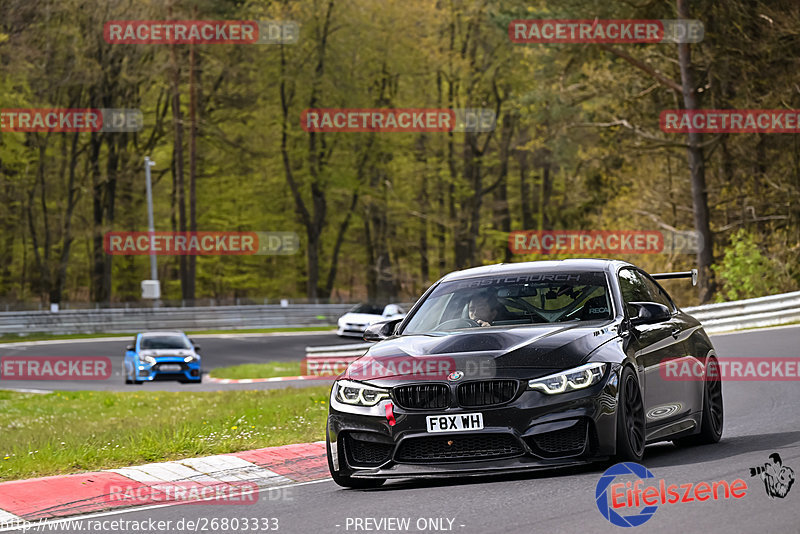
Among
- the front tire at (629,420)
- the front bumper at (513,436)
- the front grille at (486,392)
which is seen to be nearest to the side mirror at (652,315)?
the front tire at (629,420)

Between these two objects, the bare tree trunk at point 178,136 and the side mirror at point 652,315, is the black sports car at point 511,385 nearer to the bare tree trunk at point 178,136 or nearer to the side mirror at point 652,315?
the side mirror at point 652,315

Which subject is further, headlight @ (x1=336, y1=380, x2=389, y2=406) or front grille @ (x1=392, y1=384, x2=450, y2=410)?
headlight @ (x1=336, y1=380, x2=389, y2=406)

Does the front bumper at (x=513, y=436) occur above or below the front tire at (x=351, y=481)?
above

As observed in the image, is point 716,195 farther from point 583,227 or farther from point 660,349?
point 660,349

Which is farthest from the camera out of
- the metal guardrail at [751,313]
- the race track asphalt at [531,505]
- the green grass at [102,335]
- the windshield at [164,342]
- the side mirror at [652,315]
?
the green grass at [102,335]

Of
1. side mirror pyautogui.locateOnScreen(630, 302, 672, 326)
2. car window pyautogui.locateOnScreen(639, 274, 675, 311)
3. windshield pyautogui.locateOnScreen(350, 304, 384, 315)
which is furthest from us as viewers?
windshield pyautogui.locateOnScreen(350, 304, 384, 315)

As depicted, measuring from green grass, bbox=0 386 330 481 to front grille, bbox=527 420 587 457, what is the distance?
4.17 metres

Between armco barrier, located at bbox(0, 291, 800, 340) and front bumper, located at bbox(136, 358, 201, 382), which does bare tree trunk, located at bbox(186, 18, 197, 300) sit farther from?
front bumper, located at bbox(136, 358, 201, 382)

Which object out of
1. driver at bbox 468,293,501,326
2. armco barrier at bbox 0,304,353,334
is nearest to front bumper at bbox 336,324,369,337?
armco barrier at bbox 0,304,353,334

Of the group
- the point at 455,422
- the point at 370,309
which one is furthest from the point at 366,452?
the point at 370,309

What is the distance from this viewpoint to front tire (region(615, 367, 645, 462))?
805 cm

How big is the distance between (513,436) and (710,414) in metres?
2.94

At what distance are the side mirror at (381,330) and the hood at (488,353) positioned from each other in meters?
0.73

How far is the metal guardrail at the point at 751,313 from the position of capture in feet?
85.8
